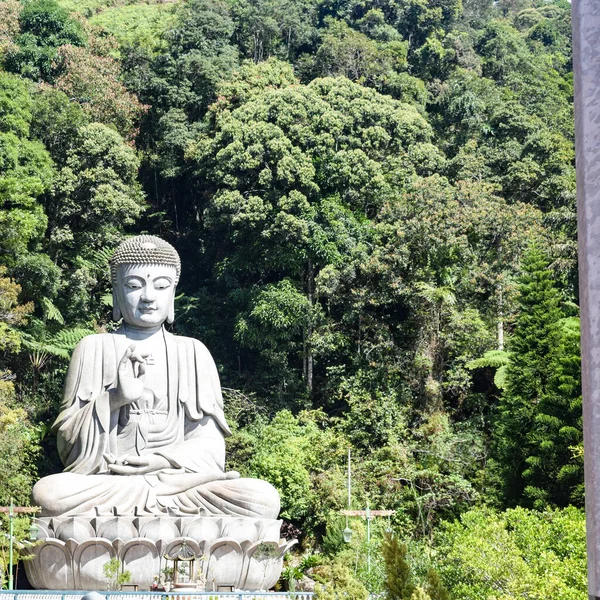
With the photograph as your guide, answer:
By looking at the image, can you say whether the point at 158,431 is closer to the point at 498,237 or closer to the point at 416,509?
the point at 416,509

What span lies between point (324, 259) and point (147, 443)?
9344 mm

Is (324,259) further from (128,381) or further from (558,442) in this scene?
(128,381)

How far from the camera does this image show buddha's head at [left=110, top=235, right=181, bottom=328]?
555 inches

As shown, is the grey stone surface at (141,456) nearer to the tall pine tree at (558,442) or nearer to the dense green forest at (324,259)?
the dense green forest at (324,259)

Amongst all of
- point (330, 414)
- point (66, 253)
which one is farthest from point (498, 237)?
point (66, 253)

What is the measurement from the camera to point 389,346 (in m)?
20.8

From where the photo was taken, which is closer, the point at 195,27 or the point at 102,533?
the point at 102,533

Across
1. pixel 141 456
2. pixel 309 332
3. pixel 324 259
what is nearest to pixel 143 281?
pixel 141 456

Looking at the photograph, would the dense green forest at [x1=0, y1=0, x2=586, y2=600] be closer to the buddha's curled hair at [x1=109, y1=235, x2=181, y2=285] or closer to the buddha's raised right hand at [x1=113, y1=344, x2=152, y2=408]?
the buddha's raised right hand at [x1=113, y1=344, x2=152, y2=408]

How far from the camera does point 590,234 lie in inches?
74.5

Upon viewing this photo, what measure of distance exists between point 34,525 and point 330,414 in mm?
11717

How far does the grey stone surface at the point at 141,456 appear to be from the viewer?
469 inches

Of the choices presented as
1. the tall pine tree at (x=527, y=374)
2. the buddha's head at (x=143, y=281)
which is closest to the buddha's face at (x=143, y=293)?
the buddha's head at (x=143, y=281)

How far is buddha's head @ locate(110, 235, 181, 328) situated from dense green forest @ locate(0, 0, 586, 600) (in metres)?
3.52
